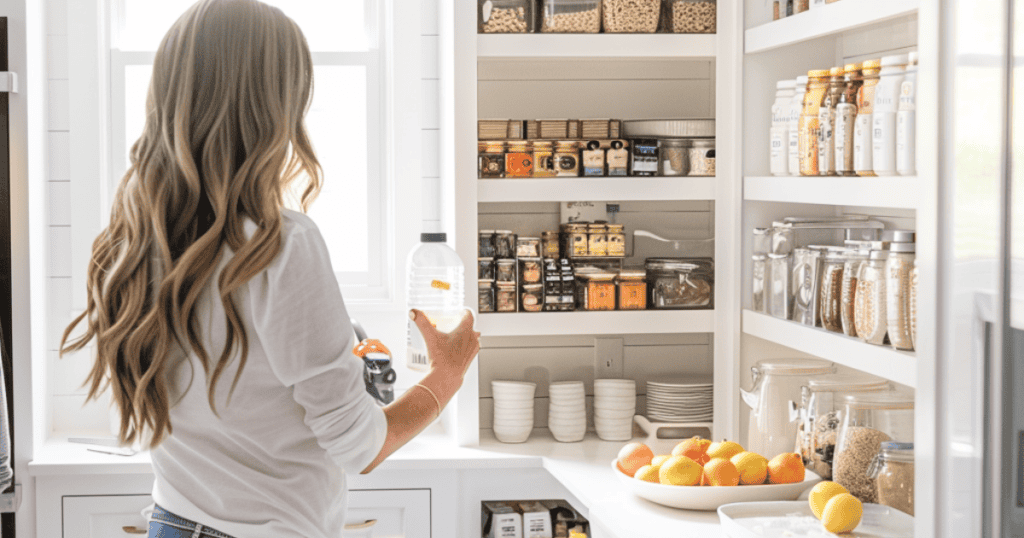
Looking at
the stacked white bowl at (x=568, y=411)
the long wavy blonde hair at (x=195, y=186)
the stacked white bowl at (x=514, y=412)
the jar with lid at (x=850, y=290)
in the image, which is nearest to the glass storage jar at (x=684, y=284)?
the stacked white bowl at (x=568, y=411)

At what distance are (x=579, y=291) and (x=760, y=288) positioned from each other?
1.58 ft

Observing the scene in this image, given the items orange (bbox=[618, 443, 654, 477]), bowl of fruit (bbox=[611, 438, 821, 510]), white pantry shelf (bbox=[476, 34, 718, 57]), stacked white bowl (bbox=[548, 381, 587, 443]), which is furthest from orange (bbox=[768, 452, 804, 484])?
white pantry shelf (bbox=[476, 34, 718, 57])

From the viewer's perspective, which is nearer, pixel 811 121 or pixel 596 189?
pixel 811 121

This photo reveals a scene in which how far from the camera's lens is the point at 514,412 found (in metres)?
2.73

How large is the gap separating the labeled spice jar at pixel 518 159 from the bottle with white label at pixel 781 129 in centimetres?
62

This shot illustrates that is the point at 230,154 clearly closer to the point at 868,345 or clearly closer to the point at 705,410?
the point at 868,345

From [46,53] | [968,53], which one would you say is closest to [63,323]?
[46,53]

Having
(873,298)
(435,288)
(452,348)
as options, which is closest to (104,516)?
(435,288)

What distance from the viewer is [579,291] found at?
2734 millimetres

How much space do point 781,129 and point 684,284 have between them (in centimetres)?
54

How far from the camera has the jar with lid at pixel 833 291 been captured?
2.13m

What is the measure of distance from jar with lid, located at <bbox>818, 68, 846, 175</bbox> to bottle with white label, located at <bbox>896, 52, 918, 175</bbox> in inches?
9.2

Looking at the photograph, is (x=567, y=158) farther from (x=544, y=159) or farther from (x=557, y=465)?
(x=557, y=465)

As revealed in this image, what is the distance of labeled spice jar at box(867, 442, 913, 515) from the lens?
1.85m
